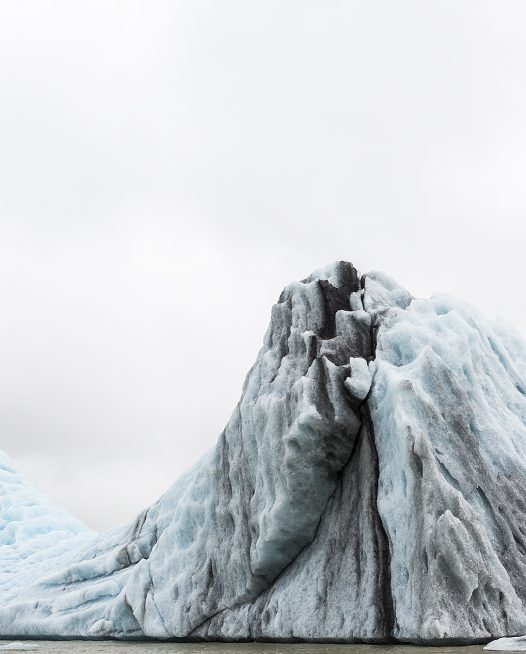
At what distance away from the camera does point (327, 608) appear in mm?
13820

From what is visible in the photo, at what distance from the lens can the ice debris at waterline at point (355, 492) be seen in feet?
40.9

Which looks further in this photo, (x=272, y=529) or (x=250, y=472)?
(x=250, y=472)

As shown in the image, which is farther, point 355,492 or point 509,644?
point 355,492

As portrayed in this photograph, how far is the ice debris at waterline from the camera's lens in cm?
1247

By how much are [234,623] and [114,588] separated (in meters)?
5.64

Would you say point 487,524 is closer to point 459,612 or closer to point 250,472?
point 459,612

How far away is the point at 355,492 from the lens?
14562 mm

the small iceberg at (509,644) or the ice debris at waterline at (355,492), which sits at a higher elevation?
the ice debris at waterline at (355,492)

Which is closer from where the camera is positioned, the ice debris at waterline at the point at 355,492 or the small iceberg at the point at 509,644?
the small iceberg at the point at 509,644

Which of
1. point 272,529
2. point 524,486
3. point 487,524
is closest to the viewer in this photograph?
point 487,524

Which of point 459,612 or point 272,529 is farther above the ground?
point 272,529

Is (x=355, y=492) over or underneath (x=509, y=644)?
over

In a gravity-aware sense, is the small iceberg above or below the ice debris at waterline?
below

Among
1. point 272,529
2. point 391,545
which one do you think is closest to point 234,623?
point 272,529
